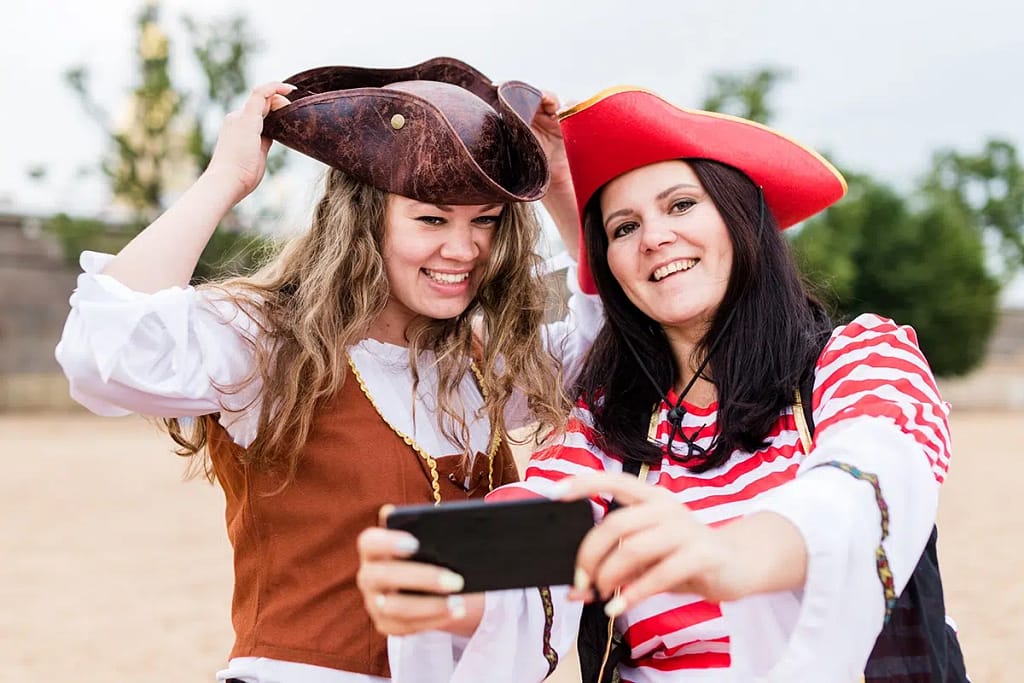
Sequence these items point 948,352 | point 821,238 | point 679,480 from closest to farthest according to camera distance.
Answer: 1. point 679,480
2. point 821,238
3. point 948,352

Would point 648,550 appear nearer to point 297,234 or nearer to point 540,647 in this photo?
point 540,647

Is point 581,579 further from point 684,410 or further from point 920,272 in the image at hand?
point 920,272

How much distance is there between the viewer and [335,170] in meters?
2.43

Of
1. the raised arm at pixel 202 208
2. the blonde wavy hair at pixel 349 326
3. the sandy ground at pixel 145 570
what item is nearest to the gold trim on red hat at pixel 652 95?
the blonde wavy hair at pixel 349 326

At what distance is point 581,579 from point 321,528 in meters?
1.06

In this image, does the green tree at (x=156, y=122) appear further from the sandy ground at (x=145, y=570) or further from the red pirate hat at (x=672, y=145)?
the red pirate hat at (x=672, y=145)

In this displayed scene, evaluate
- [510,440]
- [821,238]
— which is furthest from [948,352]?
[510,440]

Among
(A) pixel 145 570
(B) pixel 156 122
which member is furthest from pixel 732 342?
(B) pixel 156 122

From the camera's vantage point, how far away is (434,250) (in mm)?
2248

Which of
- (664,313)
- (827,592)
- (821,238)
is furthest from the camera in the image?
(821,238)

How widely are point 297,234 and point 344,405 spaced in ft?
1.85

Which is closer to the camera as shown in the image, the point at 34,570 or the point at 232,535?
the point at 232,535

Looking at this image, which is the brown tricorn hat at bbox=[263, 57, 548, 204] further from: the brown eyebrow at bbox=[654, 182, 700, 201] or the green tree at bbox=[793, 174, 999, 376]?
the green tree at bbox=[793, 174, 999, 376]

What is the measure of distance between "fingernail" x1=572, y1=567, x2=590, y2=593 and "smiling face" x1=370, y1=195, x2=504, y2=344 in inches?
46.7
